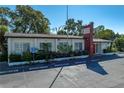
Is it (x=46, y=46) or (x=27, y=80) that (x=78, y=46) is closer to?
(x=46, y=46)

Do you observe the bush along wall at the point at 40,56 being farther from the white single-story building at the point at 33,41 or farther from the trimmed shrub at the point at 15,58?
the white single-story building at the point at 33,41

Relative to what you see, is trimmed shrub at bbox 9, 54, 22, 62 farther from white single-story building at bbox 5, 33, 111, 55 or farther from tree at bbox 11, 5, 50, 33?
tree at bbox 11, 5, 50, 33

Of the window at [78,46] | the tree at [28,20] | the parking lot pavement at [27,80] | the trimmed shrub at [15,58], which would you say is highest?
the tree at [28,20]

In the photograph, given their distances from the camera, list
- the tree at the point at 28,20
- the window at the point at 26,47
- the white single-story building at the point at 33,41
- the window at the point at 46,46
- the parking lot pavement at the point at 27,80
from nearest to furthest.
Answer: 1. the parking lot pavement at the point at 27,80
2. the white single-story building at the point at 33,41
3. the window at the point at 26,47
4. the window at the point at 46,46
5. the tree at the point at 28,20

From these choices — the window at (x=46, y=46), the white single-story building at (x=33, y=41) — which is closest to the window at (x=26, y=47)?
the white single-story building at (x=33, y=41)

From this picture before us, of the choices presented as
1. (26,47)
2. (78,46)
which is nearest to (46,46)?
(26,47)

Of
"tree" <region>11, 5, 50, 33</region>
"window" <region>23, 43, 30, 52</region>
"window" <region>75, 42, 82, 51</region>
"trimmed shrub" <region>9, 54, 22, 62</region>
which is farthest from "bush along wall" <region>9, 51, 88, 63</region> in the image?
"tree" <region>11, 5, 50, 33</region>

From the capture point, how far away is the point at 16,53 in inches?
773

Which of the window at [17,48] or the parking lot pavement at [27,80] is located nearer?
the parking lot pavement at [27,80]
